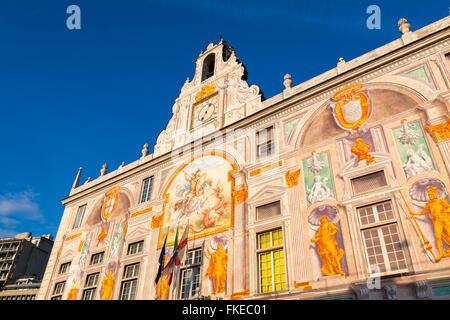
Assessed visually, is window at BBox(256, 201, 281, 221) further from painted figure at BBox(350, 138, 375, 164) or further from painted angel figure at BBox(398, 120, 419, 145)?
painted angel figure at BBox(398, 120, 419, 145)

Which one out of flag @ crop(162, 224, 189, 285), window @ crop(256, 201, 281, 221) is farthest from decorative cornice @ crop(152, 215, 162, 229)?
window @ crop(256, 201, 281, 221)

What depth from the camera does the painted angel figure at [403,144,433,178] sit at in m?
11.7

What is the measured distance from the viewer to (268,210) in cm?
1473

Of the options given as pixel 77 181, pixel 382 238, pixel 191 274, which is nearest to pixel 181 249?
pixel 191 274

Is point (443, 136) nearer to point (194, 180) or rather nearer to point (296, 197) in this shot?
point (296, 197)

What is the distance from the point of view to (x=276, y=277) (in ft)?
42.5

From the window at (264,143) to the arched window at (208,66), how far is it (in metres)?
8.82

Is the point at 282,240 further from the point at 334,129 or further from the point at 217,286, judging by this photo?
the point at 334,129

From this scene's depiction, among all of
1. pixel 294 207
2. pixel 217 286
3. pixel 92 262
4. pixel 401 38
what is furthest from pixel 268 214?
pixel 92 262

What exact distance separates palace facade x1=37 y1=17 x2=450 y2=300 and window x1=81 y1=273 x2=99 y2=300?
69 millimetres

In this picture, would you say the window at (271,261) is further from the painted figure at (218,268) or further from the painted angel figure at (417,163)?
the painted angel figure at (417,163)

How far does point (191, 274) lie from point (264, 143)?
6918 mm

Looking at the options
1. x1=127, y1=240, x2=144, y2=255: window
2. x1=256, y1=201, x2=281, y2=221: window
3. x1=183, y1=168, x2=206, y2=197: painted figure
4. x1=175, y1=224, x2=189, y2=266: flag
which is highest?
x1=183, y1=168, x2=206, y2=197: painted figure
